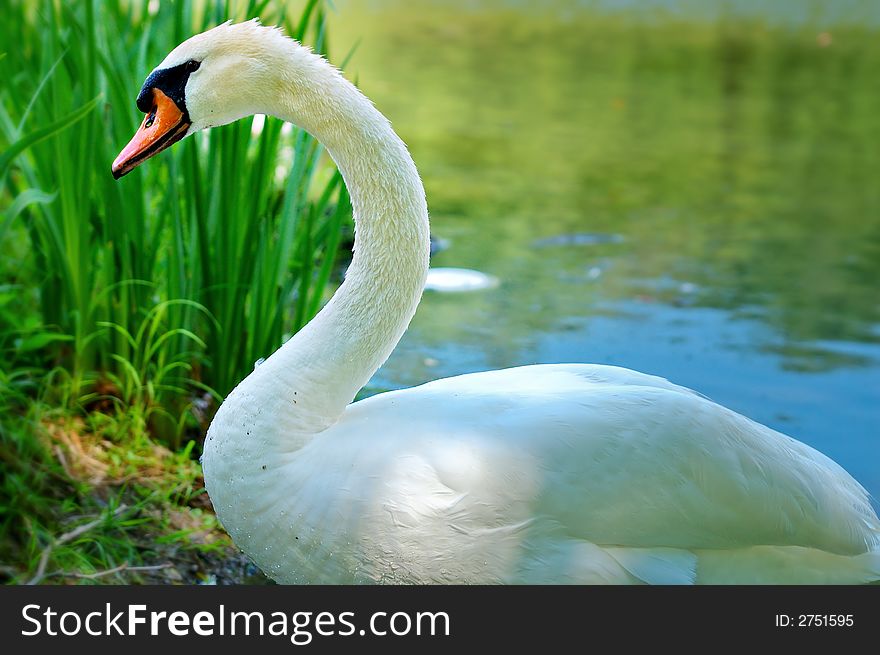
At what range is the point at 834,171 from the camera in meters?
7.36

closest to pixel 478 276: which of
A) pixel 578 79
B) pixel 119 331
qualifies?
pixel 119 331

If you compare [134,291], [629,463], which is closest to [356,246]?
[629,463]

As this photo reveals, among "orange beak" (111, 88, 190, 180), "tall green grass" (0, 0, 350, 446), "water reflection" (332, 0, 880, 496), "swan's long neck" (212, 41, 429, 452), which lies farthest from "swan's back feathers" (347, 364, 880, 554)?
"water reflection" (332, 0, 880, 496)

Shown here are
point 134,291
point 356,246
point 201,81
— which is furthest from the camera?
point 134,291

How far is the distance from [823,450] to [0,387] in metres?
2.59

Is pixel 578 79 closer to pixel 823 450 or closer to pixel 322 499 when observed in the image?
pixel 823 450

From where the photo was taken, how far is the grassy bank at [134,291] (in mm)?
3100

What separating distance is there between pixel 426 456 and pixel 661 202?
4.51 meters

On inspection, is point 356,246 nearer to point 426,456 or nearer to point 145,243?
point 426,456

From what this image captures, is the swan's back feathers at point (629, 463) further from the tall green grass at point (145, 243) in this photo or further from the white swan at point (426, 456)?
the tall green grass at point (145, 243)

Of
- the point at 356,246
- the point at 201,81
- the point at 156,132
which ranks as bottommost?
the point at 356,246

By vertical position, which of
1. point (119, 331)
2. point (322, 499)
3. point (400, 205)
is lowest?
point (322, 499)

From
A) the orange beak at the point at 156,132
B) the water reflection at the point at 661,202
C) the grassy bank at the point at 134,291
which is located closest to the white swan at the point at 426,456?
the orange beak at the point at 156,132

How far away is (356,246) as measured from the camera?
2.68 m
